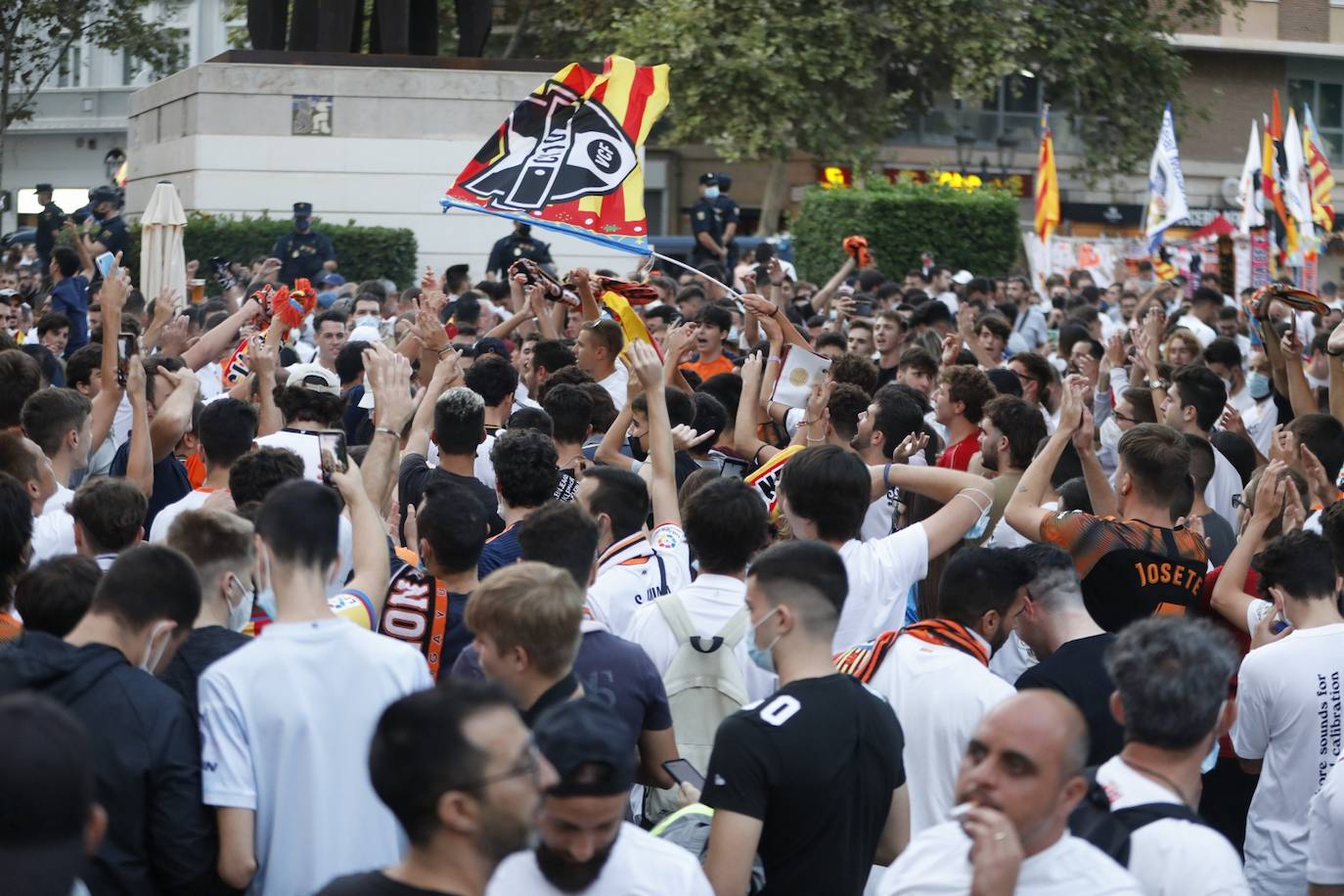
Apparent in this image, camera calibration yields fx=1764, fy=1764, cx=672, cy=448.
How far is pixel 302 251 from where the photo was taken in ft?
61.8

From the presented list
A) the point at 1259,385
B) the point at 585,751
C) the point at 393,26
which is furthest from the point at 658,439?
the point at 393,26

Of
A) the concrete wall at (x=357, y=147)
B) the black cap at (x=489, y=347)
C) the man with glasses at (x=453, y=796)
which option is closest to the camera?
the man with glasses at (x=453, y=796)

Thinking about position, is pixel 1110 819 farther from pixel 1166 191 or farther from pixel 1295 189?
pixel 1166 191

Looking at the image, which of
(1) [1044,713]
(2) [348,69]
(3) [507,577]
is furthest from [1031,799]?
(2) [348,69]

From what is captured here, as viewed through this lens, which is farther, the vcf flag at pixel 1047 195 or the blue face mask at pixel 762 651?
the vcf flag at pixel 1047 195

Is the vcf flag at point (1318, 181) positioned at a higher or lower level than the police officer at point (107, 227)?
higher

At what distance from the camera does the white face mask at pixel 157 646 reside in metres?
4.14

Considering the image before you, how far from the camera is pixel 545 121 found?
Answer: 38.7 feet

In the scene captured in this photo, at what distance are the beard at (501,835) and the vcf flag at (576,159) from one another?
816 centimetres

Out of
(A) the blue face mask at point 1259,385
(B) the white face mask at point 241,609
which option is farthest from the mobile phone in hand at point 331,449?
(A) the blue face mask at point 1259,385

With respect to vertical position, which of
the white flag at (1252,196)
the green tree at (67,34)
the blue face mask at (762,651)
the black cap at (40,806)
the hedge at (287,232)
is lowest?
the hedge at (287,232)

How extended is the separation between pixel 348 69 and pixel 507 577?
727 inches

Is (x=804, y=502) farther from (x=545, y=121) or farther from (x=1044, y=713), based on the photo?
(x=545, y=121)

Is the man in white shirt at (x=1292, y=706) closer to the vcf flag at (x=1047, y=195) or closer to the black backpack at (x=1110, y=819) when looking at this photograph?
the black backpack at (x=1110, y=819)
